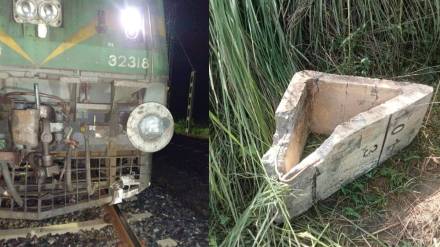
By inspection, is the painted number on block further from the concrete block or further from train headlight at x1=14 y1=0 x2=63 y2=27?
the concrete block

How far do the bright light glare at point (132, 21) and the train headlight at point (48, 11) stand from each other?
1.13 feet

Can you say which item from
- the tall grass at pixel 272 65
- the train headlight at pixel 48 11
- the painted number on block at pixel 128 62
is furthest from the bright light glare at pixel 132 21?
the tall grass at pixel 272 65

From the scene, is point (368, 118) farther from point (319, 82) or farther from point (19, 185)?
point (19, 185)

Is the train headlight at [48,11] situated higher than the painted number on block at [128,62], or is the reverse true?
the train headlight at [48,11]

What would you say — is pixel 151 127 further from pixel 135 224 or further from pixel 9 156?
pixel 9 156

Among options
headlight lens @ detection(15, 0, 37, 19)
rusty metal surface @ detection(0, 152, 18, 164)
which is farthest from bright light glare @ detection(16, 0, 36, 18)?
rusty metal surface @ detection(0, 152, 18, 164)

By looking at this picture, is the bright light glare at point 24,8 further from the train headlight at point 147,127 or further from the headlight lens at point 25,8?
the train headlight at point 147,127

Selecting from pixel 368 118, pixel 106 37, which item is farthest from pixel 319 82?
pixel 106 37

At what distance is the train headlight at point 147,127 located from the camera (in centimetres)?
250

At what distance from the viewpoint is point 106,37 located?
2545 mm

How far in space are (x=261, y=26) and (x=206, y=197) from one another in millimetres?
1220

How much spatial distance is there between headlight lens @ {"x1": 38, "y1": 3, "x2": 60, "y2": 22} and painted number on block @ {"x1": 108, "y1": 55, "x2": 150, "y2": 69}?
0.35m

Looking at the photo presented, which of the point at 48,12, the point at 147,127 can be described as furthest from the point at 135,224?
Result: the point at 48,12

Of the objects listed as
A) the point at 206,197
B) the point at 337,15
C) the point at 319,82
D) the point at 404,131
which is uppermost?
the point at 337,15
